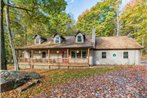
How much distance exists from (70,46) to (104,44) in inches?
208

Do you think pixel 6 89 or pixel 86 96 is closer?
pixel 86 96

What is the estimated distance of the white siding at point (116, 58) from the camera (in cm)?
2554

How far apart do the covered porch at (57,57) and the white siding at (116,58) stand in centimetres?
151

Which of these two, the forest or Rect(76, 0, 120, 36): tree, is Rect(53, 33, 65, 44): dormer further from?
Rect(76, 0, 120, 36): tree

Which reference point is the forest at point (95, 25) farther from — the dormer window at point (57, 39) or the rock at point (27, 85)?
the rock at point (27, 85)

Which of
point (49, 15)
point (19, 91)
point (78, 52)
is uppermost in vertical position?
point (49, 15)

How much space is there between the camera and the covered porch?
82.0ft

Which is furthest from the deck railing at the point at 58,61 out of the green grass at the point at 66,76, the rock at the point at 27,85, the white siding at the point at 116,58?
the rock at the point at 27,85

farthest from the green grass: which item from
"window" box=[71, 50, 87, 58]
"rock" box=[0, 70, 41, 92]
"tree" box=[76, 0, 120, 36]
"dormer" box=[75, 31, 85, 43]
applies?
"tree" box=[76, 0, 120, 36]

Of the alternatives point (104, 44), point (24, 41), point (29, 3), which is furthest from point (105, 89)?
point (24, 41)

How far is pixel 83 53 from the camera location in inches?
1033

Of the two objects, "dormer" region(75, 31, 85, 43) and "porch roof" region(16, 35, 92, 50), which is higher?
"dormer" region(75, 31, 85, 43)

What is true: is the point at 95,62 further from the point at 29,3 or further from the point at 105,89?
the point at 105,89

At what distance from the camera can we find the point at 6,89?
431 inches
